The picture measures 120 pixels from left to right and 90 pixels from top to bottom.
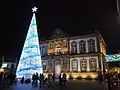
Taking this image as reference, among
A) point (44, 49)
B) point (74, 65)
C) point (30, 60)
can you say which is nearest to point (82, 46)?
point (74, 65)

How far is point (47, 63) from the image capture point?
140 ft

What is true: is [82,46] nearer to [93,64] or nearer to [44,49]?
[93,64]

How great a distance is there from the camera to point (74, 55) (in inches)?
1560

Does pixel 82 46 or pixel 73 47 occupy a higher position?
pixel 82 46

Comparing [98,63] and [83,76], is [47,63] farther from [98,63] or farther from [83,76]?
[98,63]

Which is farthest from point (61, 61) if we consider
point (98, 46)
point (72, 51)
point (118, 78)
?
point (118, 78)

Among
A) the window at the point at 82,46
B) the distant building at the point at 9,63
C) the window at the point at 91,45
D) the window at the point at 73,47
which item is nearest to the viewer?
the window at the point at 91,45

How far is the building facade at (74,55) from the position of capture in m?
37.6

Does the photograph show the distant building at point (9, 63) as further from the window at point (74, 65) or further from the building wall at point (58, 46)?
the window at point (74, 65)

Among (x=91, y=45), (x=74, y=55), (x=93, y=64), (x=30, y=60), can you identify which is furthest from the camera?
(x=74, y=55)

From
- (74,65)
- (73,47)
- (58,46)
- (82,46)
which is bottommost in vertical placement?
(74,65)

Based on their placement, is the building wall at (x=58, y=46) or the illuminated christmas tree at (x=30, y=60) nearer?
the illuminated christmas tree at (x=30, y=60)

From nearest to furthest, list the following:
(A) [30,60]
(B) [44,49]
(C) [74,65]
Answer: (A) [30,60] < (C) [74,65] < (B) [44,49]

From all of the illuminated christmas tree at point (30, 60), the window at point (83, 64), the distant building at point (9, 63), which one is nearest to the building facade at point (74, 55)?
the window at point (83, 64)
